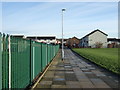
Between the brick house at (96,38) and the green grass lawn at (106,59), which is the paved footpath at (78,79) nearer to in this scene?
the green grass lawn at (106,59)

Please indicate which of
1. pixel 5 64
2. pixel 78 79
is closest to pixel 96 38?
pixel 78 79

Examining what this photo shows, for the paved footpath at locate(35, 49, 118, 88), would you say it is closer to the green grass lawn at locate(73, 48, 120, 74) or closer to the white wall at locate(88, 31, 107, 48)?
the green grass lawn at locate(73, 48, 120, 74)

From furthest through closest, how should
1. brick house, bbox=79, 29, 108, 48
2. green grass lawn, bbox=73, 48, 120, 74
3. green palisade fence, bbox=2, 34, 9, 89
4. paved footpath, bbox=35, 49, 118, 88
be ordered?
1. brick house, bbox=79, 29, 108, 48
2. green grass lawn, bbox=73, 48, 120, 74
3. paved footpath, bbox=35, 49, 118, 88
4. green palisade fence, bbox=2, 34, 9, 89

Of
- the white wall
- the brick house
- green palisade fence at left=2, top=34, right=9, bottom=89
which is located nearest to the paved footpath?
green palisade fence at left=2, top=34, right=9, bottom=89

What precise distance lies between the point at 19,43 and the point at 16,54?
0.40 meters

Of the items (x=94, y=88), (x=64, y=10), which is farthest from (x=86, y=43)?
(x=94, y=88)

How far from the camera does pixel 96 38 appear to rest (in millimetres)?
100438

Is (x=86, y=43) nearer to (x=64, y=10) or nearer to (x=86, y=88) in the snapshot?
(x=64, y=10)

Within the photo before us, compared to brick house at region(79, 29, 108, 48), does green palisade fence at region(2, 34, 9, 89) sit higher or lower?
lower

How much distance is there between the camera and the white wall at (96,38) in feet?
327

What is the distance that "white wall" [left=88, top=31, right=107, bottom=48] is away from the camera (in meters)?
99.7

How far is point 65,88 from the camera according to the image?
338 inches

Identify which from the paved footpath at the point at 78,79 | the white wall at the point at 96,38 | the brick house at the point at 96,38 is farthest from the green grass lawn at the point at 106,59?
the white wall at the point at 96,38

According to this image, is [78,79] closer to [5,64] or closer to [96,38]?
[5,64]
